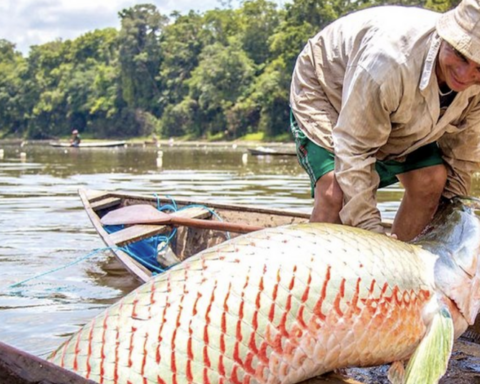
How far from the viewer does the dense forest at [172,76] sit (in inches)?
2215

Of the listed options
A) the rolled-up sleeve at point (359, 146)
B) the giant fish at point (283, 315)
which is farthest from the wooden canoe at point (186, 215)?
the giant fish at point (283, 315)

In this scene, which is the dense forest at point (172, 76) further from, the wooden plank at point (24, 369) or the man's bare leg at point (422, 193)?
the wooden plank at point (24, 369)

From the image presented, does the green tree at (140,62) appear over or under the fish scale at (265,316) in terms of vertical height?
over

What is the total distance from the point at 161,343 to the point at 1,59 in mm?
128580

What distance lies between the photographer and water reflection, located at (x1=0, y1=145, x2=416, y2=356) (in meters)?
4.91

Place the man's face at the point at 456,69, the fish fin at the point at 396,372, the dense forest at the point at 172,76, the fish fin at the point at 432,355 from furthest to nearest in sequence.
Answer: the dense forest at the point at 172,76
the man's face at the point at 456,69
the fish fin at the point at 396,372
the fish fin at the point at 432,355

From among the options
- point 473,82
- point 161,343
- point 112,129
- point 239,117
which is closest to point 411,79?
point 473,82

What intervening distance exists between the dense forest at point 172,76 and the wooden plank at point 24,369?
44.3m

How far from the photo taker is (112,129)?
78.9m

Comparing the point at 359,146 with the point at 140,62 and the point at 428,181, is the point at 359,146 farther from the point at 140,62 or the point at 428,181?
the point at 140,62

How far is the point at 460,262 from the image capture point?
2799 mm

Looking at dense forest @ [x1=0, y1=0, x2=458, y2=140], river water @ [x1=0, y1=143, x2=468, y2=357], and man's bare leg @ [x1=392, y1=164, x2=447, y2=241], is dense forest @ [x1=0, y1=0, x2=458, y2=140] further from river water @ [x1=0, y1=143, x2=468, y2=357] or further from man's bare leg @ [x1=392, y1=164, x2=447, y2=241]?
man's bare leg @ [x1=392, y1=164, x2=447, y2=241]

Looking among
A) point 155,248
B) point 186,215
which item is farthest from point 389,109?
point 186,215

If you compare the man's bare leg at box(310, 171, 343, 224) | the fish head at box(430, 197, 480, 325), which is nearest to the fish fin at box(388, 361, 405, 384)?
the fish head at box(430, 197, 480, 325)
